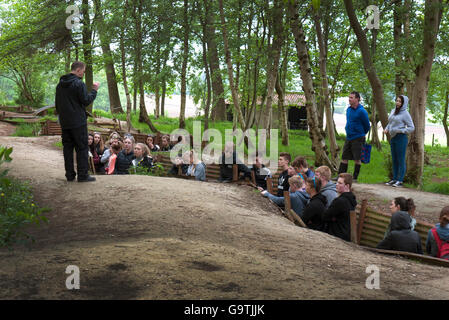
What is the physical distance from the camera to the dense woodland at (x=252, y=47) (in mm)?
12368

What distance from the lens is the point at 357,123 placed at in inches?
417

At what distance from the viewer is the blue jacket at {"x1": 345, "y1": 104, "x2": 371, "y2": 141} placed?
34.6ft

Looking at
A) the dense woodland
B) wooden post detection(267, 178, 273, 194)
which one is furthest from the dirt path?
the dense woodland

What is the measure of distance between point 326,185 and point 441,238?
76.8 inches

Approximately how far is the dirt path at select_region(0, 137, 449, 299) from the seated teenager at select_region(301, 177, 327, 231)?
333 mm

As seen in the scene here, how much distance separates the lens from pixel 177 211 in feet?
21.3

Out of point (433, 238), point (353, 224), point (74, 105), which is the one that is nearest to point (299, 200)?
point (353, 224)

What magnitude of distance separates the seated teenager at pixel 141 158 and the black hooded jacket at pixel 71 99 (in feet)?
11.8

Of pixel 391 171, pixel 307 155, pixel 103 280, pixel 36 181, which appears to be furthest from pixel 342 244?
pixel 307 155

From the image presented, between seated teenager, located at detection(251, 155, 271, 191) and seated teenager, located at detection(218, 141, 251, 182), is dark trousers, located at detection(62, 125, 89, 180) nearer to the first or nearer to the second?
seated teenager, located at detection(218, 141, 251, 182)

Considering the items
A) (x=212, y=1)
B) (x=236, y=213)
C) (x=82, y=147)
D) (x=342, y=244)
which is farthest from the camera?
(x=212, y=1)

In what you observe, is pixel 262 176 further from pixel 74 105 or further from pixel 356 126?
pixel 74 105

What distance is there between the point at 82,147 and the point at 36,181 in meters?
1.14
